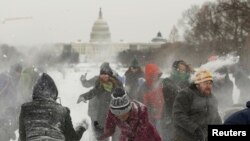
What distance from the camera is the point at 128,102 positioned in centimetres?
632

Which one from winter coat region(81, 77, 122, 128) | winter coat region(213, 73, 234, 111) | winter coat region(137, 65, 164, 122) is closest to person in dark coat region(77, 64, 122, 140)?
winter coat region(81, 77, 122, 128)

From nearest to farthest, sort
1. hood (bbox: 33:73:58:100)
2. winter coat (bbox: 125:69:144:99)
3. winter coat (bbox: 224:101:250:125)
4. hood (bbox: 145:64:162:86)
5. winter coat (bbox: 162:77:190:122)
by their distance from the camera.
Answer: winter coat (bbox: 224:101:250:125), hood (bbox: 33:73:58:100), winter coat (bbox: 162:77:190:122), hood (bbox: 145:64:162:86), winter coat (bbox: 125:69:144:99)

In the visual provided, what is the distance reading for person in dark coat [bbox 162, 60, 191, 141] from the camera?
353 inches

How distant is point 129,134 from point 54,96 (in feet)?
2.92

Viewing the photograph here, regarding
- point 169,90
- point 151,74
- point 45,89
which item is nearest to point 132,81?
point 151,74

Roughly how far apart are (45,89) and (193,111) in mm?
1760

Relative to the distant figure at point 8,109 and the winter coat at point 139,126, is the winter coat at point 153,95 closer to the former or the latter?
the distant figure at point 8,109

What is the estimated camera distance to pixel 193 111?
22.9 feet

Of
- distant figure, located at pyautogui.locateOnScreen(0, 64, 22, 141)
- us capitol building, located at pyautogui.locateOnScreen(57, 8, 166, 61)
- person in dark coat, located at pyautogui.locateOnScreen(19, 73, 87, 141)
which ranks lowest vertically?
us capitol building, located at pyautogui.locateOnScreen(57, 8, 166, 61)

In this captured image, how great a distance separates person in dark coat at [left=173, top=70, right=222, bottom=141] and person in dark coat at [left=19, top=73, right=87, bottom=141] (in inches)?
55.0

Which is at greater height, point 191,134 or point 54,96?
point 54,96

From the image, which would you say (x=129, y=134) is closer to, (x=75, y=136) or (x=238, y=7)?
(x=75, y=136)

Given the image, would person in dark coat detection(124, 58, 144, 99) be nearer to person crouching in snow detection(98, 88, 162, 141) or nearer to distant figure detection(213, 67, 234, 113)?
distant figure detection(213, 67, 234, 113)

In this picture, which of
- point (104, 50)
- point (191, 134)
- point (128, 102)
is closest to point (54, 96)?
point (128, 102)
